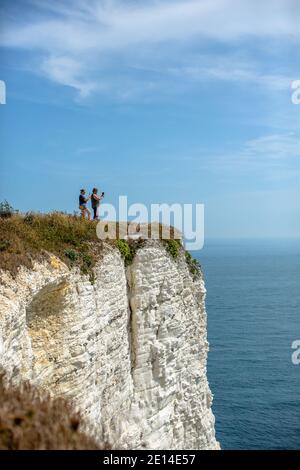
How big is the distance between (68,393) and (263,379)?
137 ft

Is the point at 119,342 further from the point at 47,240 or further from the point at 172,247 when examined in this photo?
the point at 172,247

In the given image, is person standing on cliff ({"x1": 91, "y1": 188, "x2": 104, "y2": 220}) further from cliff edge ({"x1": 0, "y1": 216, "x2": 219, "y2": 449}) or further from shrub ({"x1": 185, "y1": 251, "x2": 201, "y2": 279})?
shrub ({"x1": 185, "y1": 251, "x2": 201, "y2": 279})

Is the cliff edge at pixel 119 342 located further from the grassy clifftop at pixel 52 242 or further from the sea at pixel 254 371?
the sea at pixel 254 371

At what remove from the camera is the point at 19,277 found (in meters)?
16.6

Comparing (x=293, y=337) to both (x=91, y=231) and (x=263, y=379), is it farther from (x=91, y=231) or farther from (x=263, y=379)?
(x=91, y=231)

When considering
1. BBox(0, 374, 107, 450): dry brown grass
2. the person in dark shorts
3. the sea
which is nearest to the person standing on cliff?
the person in dark shorts

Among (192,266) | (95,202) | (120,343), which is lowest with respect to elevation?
(120,343)

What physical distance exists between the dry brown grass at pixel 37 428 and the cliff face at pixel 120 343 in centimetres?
323

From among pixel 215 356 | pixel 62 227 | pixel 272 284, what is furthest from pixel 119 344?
pixel 272 284

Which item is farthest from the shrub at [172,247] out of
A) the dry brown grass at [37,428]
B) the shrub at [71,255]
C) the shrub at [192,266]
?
the dry brown grass at [37,428]

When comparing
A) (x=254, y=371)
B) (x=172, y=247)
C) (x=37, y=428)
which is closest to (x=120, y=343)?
(x=172, y=247)

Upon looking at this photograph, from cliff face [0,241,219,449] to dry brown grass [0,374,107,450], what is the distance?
3235 mm

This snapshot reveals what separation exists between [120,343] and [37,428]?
15350 mm

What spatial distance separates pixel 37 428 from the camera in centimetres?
774
